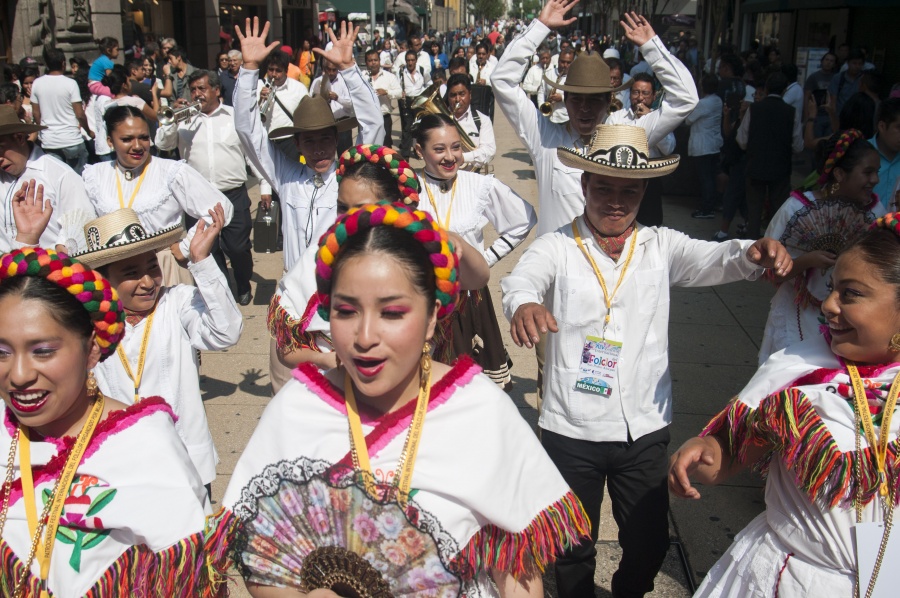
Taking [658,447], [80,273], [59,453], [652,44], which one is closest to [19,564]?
[59,453]

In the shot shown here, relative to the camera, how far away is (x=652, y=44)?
5355 millimetres

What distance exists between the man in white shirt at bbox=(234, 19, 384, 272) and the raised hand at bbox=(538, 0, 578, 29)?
1.42 m

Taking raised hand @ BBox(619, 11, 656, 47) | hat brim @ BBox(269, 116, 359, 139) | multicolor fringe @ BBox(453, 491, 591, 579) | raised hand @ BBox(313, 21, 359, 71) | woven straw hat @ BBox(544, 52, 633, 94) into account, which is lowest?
multicolor fringe @ BBox(453, 491, 591, 579)

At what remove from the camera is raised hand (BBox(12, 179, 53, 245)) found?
378 centimetres

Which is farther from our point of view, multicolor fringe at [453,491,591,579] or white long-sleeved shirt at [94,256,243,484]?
white long-sleeved shirt at [94,256,243,484]

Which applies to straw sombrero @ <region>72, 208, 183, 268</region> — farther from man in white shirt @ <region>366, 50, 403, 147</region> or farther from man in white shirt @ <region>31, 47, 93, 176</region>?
man in white shirt @ <region>366, 50, 403, 147</region>

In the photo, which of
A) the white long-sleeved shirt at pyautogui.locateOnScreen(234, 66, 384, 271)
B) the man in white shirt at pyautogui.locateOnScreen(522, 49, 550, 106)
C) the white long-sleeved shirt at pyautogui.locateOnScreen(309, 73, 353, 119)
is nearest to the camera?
the white long-sleeved shirt at pyautogui.locateOnScreen(234, 66, 384, 271)

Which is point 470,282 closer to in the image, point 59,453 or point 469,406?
point 469,406

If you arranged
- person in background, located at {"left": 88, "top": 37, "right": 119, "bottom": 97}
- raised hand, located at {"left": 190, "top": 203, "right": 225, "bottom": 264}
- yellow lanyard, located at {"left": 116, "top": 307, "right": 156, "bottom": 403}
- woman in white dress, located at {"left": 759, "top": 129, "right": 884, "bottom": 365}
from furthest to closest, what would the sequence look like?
1. person in background, located at {"left": 88, "top": 37, "right": 119, "bottom": 97}
2. woman in white dress, located at {"left": 759, "top": 129, "right": 884, "bottom": 365}
3. raised hand, located at {"left": 190, "top": 203, "right": 225, "bottom": 264}
4. yellow lanyard, located at {"left": 116, "top": 307, "right": 156, "bottom": 403}

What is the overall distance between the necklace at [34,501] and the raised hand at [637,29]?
168 inches

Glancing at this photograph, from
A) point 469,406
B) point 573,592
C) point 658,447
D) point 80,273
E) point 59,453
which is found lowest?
point 573,592

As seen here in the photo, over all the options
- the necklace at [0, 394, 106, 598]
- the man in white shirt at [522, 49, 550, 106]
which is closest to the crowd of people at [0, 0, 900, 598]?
the necklace at [0, 394, 106, 598]

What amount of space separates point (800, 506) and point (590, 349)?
3.58ft

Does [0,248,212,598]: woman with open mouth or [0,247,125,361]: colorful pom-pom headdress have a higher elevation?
[0,247,125,361]: colorful pom-pom headdress
